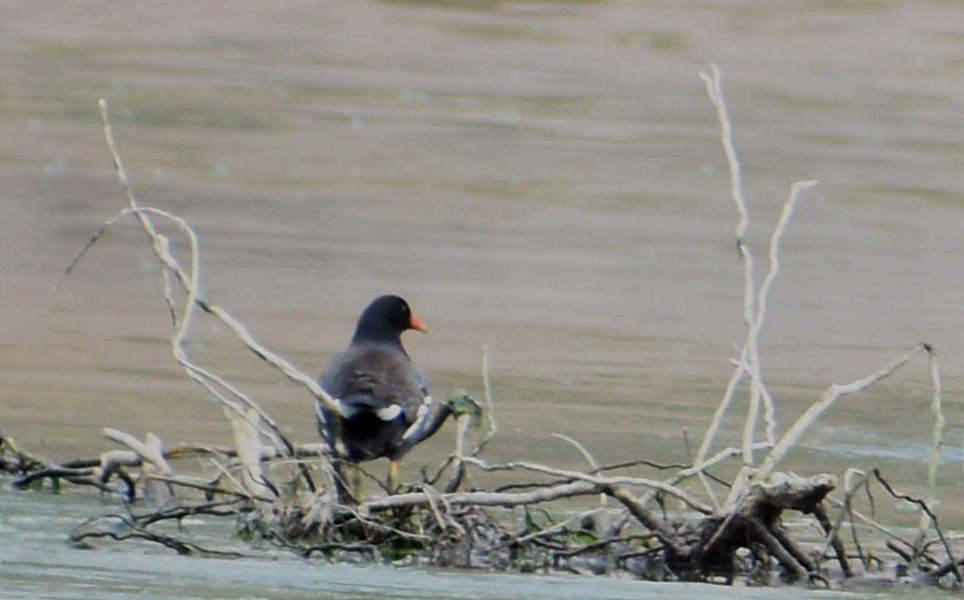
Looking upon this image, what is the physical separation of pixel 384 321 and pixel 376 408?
3.68ft

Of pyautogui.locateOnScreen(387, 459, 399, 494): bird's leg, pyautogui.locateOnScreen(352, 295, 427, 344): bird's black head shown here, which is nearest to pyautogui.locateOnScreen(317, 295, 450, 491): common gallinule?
pyautogui.locateOnScreen(387, 459, 399, 494): bird's leg

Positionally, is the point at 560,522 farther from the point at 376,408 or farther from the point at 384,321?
the point at 384,321

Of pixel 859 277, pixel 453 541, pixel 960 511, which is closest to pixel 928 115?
pixel 859 277

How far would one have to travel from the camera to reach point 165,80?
20.9m

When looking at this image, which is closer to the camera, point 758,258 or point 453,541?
point 453,541

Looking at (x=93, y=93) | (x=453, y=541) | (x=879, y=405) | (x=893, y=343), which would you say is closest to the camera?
(x=453, y=541)

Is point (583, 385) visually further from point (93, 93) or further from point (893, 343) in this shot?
point (93, 93)

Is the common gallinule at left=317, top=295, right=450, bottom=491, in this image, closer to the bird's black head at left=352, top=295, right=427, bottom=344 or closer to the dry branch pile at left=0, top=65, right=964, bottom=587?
the dry branch pile at left=0, top=65, right=964, bottom=587

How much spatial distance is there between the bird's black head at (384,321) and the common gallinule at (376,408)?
0.42 meters

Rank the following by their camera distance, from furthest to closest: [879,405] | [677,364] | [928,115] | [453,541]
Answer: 1. [928,115]
2. [677,364]
3. [879,405]
4. [453,541]

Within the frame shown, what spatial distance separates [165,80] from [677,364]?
34.5ft

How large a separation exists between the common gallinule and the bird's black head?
16.6 inches

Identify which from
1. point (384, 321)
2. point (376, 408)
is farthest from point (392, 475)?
point (384, 321)

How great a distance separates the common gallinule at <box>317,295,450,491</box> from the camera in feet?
25.0
